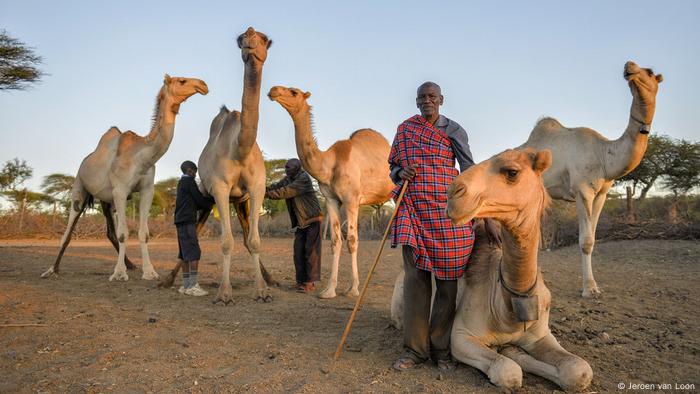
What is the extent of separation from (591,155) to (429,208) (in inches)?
172

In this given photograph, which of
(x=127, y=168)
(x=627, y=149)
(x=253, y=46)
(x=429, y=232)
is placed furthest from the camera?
(x=127, y=168)

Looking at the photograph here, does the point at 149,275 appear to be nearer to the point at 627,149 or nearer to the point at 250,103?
the point at 250,103

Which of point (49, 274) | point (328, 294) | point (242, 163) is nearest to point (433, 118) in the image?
point (242, 163)

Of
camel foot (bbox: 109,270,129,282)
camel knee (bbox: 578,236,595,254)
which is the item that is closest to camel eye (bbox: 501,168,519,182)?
camel knee (bbox: 578,236,595,254)

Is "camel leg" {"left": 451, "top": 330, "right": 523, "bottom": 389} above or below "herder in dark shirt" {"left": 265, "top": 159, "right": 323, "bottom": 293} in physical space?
below

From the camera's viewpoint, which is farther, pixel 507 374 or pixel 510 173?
pixel 507 374

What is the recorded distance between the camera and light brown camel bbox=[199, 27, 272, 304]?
5711mm

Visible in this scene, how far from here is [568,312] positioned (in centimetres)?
517

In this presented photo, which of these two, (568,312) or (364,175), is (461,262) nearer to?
(568,312)

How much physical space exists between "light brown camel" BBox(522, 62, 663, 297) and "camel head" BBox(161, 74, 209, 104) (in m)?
5.25

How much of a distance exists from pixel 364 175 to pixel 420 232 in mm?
3700

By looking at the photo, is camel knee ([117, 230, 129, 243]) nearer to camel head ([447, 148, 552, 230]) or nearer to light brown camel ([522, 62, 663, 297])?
light brown camel ([522, 62, 663, 297])

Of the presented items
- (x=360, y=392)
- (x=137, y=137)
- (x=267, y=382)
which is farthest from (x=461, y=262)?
(x=137, y=137)

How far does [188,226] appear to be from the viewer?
674cm
